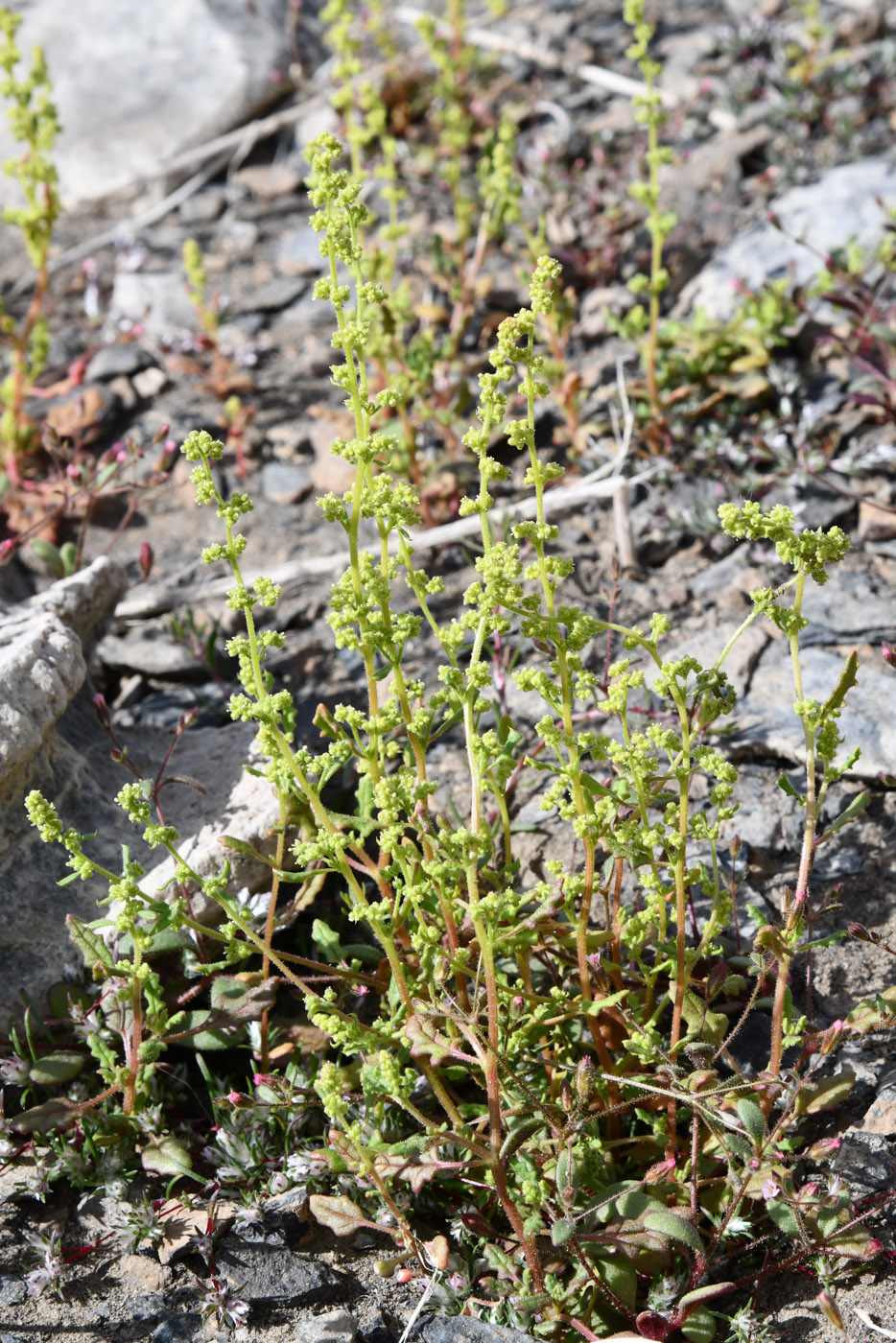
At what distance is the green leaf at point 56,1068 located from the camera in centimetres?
338

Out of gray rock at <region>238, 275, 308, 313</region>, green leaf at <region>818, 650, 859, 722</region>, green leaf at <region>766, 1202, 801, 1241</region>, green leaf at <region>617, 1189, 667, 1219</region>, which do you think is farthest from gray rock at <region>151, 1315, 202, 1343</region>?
gray rock at <region>238, 275, 308, 313</region>

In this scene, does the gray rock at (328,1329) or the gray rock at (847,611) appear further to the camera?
the gray rock at (847,611)

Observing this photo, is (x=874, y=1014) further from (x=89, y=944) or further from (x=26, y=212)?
(x=26, y=212)

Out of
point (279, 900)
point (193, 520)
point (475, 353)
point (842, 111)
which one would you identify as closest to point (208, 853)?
point (279, 900)

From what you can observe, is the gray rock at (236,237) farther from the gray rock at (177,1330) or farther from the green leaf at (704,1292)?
the green leaf at (704,1292)

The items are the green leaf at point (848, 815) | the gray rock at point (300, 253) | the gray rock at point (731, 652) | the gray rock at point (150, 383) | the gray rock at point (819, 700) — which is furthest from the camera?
the gray rock at point (300, 253)

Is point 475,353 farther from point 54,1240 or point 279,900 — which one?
point 54,1240

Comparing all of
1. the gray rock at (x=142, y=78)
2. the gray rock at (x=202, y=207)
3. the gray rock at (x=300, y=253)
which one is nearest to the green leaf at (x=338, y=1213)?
the gray rock at (x=300, y=253)

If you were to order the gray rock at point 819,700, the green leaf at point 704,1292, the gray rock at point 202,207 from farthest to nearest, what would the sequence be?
the gray rock at point 202,207, the gray rock at point 819,700, the green leaf at point 704,1292

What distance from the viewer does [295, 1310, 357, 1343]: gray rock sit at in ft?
9.61

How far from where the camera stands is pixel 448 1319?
2.90 metres

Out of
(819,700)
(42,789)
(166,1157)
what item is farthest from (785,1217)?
(42,789)

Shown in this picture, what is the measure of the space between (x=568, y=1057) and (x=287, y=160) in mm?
7067

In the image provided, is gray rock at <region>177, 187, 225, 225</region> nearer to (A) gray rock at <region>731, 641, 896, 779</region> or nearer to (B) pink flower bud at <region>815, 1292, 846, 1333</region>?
(A) gray rock at <region>731, 641, 896, 779</region>
